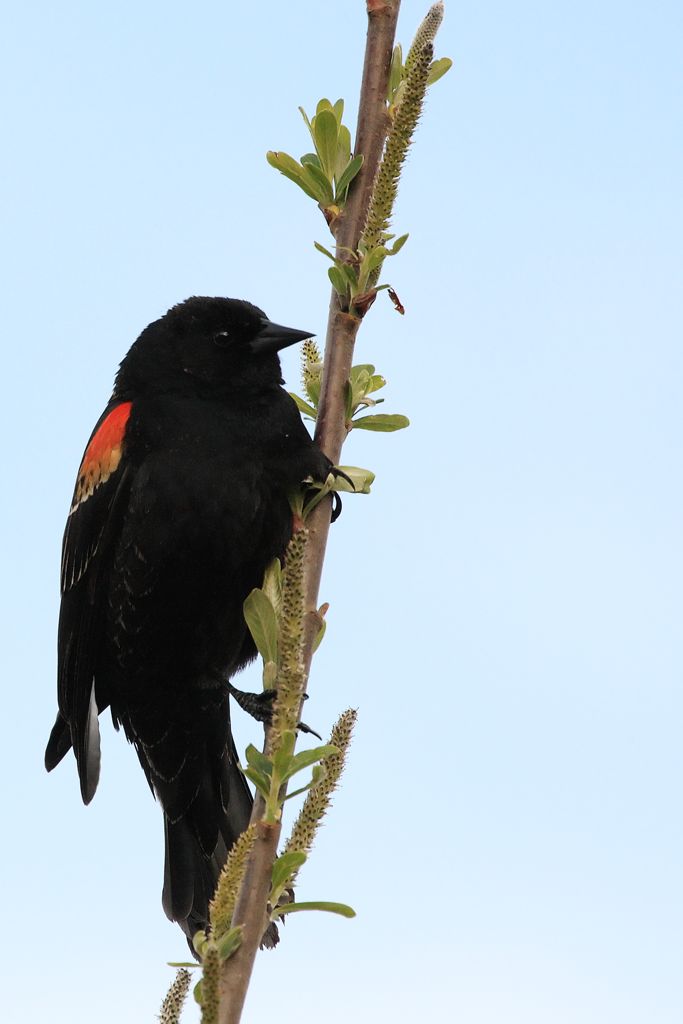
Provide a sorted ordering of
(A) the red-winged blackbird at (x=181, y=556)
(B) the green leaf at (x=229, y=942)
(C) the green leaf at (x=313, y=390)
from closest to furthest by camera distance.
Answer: (B) the green leaf at (x=229, y=942), (C) the green leaf at (x=313, y=390), (A) the red-winged blackbird at (x=181, y=556)

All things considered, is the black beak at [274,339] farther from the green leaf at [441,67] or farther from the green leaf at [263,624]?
the green leaf at [263,624]

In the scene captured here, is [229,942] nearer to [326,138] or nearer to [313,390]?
[313,390]

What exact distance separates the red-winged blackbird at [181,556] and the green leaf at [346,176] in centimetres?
89

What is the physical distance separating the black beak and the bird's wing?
0.43 metres

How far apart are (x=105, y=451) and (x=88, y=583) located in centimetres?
42

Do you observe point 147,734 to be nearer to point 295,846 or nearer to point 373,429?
point 373,429

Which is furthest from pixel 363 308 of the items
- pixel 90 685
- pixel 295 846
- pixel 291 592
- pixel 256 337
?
pixel 90 685

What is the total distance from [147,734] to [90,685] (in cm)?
Result: 28

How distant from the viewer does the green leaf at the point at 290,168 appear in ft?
7.32

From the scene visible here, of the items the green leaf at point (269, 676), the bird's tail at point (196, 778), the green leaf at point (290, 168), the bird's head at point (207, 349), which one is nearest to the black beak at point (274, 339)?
the bird's head at point (207, 349)

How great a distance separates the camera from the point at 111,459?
354cm

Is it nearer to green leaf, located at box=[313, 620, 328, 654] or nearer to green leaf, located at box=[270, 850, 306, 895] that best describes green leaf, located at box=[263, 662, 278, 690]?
green leaf, located at box=[313, 620, 328, 654]

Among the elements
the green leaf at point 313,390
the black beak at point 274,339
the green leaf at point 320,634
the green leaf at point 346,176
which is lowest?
the green leaf at point 320,634

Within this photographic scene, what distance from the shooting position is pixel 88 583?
145 inches
